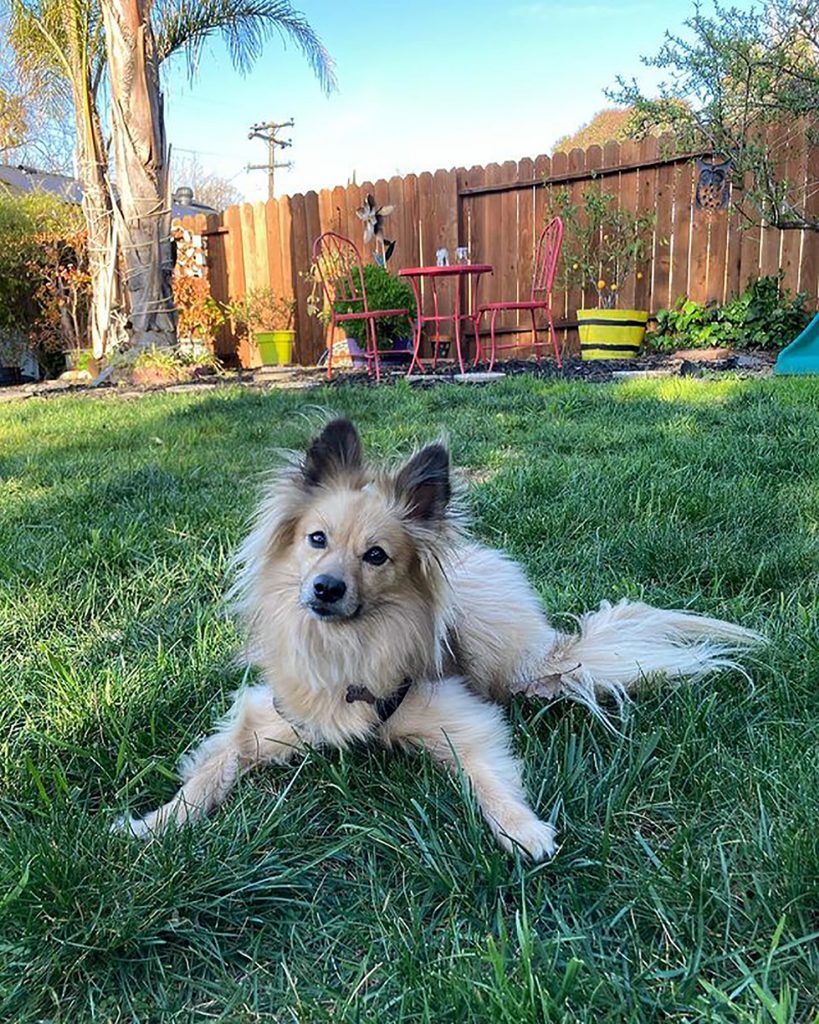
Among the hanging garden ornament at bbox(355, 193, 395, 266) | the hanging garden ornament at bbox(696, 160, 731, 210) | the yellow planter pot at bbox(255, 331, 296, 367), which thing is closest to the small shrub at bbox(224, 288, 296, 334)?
the yellow planter pot at bbox(255, 331, 296, 367)

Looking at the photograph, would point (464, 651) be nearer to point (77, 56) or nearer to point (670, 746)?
point (670, 746)

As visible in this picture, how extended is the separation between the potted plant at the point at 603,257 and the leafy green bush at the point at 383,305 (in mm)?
1918

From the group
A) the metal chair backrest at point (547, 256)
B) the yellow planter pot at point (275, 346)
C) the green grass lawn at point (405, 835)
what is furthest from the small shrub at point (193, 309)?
the green grass lawn at point (405, 835)

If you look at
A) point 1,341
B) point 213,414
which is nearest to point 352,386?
point 213,414

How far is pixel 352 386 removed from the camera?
6.44 metres

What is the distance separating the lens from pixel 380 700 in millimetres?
1635

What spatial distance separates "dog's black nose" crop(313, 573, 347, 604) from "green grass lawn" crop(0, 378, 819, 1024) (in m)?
0.34

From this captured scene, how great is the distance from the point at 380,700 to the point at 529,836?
44 cm

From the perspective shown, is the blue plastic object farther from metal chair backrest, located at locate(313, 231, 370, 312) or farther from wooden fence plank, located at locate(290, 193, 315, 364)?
wooden fence plank, located at locate(290, 193, 315, 364)

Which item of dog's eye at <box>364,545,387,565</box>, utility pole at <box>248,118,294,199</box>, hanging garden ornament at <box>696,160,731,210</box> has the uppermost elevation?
utility pole at <box>248,118,294,199</box>

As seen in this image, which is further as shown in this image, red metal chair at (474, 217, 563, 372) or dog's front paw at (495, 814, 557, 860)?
red metal chair at (474, 217, 563, 372)

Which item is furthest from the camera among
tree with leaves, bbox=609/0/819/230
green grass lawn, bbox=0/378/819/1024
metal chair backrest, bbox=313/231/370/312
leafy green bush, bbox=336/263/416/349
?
leafy green bush, bbox=336/263/416/349

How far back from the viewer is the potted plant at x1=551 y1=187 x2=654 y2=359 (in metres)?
7.71

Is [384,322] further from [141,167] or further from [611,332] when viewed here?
[141,167]
